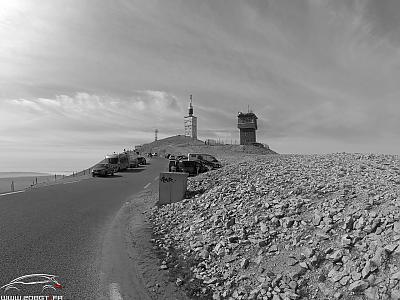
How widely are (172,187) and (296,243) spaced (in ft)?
28.9

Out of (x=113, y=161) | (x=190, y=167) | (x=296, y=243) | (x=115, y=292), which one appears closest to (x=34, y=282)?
(x=115, y=292)

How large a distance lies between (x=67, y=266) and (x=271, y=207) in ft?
18.9

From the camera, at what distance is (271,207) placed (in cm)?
973

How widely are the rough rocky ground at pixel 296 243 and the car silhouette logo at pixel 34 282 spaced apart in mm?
2310

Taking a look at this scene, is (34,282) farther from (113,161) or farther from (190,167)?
(113,161)

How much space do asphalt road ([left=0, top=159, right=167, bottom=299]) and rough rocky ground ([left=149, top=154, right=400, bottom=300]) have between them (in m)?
1.83

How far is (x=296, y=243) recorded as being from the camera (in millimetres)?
7090

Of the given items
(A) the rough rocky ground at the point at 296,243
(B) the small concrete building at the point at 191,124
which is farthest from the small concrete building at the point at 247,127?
(A) the rough rocky ground at the point at 296,243

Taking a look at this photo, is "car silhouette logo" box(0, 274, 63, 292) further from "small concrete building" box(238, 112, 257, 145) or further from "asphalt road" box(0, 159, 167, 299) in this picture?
"small concrete building" box(238, 112, 257, 145)

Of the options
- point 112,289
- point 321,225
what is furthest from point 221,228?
point 112,289

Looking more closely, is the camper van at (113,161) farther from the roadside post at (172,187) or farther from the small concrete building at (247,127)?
the small concrete building at (247,127)

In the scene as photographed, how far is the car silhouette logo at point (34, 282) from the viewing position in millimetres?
6125

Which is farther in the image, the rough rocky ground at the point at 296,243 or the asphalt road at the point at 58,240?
the asphalt road at the point at 58,240

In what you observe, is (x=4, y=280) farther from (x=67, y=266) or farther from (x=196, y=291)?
(x=196, y=291)
